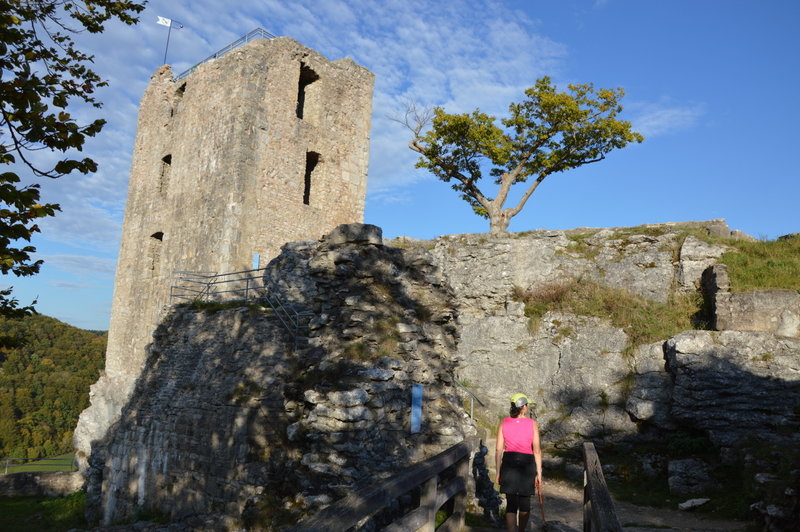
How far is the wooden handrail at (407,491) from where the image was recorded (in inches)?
118

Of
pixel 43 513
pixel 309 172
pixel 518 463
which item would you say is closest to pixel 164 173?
pixel 309 172

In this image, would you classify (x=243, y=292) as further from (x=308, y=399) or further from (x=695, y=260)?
(x=695, y=260)

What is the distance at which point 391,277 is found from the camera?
834 centimetres

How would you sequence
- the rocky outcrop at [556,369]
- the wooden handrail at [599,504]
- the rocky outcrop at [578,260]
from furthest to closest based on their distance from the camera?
the rocky outcrop at [578,260], the rocky outcrop at [556,369], the wooden handrail at [599,504]

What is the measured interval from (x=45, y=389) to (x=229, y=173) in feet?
156

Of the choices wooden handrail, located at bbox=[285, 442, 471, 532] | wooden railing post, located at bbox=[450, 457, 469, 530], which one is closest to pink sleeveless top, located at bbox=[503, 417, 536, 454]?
wooden handrail, located at bbox=[285, 442, 471, 532]

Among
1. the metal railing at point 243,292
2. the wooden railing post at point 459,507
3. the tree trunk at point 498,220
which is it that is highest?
the tree trunk at point 498,220

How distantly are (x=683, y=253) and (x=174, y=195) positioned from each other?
16.1 m

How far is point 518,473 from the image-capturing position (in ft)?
17.6

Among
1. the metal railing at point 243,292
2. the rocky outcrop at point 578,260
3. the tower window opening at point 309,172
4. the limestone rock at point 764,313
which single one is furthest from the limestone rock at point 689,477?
the tower window opening at point 309,172

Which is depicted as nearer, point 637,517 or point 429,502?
point 429,502

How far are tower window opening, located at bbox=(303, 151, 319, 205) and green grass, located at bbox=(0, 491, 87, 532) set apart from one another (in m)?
11.3

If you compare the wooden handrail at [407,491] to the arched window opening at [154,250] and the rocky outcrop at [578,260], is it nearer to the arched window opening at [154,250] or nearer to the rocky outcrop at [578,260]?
the rocky outcrop at [578,260]

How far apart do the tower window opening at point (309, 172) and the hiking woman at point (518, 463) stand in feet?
46.9
